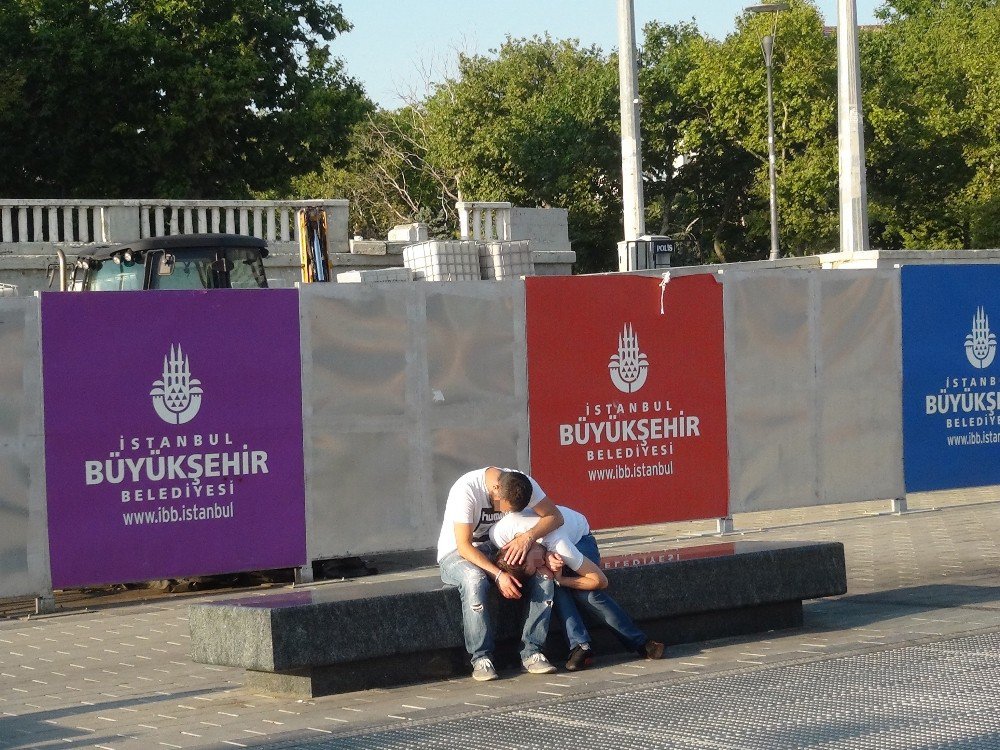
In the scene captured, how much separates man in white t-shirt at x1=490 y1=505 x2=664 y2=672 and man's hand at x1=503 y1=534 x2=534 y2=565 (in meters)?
0.03

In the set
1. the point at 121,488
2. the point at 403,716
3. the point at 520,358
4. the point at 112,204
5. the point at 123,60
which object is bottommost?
the point at 403,716

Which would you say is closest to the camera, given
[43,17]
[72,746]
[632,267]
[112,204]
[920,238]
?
[72,746]

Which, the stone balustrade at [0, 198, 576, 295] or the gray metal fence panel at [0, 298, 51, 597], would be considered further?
the stone balustrade at [0, 198, 576, 295]

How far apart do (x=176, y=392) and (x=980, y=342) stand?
7.97m

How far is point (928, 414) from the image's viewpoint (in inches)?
567

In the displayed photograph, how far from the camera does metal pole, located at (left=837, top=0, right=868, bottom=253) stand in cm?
2809

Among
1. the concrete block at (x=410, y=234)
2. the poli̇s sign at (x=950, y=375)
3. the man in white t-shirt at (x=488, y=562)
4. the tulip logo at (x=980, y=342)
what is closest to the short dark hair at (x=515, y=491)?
the man in white t-shirt at (x=488, y=562)

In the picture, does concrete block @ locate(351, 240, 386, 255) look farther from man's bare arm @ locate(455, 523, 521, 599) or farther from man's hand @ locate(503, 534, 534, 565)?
man's hand @ locate(503, 534, 534, 565)

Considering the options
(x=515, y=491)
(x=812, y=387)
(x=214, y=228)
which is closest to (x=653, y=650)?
(x=515, y=491)

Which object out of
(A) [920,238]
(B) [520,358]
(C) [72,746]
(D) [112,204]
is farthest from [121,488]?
(A) [920,238]

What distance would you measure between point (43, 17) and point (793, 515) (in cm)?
2603

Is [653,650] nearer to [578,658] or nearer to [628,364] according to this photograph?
[578,658]

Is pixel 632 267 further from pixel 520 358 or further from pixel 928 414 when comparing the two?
pixel 520 358

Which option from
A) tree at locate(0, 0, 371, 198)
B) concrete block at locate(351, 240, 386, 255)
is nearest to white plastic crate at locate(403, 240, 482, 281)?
concrete block at locate(351, 240, 386, 255)
